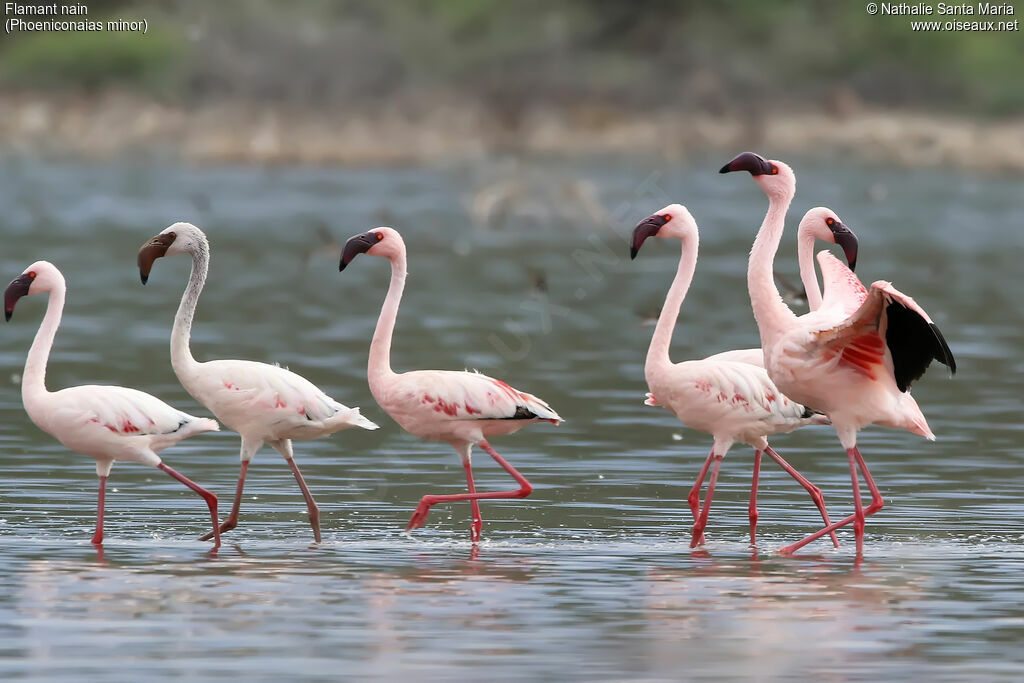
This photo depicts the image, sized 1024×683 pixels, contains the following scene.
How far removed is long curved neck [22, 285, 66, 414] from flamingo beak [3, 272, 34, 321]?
153 millimetres

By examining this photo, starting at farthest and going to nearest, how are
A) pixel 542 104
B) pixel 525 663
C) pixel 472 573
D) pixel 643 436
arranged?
pixel 542 104 → pixel 643 436 → pixel 472 573 → pixel 525 663

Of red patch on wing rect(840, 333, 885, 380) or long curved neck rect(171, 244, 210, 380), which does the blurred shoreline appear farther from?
red patch on wing rect(840, 333, 885, 380)

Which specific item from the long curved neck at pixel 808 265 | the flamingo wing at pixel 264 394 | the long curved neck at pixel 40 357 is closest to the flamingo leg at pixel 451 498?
the flamingo wing at pixel 264 394

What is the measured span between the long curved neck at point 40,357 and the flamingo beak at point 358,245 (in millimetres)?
1559

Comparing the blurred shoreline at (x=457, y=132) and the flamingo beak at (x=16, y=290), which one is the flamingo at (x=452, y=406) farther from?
the blurred shoreline at (x=457, y=132)

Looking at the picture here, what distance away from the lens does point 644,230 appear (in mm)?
11109

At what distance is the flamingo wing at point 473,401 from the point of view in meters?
11.1

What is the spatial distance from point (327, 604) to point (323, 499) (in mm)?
3404

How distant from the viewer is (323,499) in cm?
1215

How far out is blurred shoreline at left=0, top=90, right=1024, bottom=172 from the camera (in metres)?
54.6

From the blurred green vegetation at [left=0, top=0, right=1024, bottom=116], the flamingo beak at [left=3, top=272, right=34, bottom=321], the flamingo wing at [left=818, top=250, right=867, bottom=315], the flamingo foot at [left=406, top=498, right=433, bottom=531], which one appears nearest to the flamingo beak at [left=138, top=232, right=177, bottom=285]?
the flamingo beak at [left=3, top=272, right=34, bottom=321]

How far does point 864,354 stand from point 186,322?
3.71 meters

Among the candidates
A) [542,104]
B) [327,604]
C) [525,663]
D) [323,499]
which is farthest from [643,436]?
[542,104]

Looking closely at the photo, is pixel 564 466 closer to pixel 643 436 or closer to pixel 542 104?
pixel 643 436
